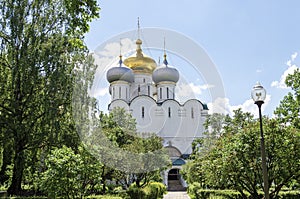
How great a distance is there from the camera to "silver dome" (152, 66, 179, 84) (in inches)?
1500

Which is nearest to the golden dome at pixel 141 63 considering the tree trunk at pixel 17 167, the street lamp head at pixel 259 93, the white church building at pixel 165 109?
the white church building at pixel 165 109

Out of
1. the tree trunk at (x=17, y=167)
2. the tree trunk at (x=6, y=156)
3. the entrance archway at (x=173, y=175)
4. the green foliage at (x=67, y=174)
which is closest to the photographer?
the green foliage at (x=67, y=174)

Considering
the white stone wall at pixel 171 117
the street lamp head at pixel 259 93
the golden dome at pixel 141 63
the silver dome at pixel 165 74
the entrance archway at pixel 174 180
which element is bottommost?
the entrance archway at pixel 174 180

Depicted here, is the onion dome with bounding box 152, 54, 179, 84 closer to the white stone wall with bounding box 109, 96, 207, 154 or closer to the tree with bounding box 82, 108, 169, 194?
the white stone wall with bounding box 109, 96, 207, 154

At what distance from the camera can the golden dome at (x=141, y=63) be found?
135 ft

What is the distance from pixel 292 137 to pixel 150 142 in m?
9.12

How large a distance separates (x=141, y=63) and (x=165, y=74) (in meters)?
5.00

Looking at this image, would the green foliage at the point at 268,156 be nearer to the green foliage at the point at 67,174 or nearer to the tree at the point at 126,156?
the green foliage at the point at 67,174

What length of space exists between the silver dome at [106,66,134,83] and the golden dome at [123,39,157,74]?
8.93 feet

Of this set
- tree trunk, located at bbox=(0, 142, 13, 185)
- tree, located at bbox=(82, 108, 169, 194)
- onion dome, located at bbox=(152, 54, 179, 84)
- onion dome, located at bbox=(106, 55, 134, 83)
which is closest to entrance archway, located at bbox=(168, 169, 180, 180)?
onion dome, located at bbox=(152, 54, 179, 84)

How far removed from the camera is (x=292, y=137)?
31.8ft

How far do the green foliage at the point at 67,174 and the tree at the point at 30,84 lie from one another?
14.5ft

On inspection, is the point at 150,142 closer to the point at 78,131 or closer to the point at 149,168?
the point at 149,168

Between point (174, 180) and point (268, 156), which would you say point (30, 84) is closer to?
point (268, 156)
